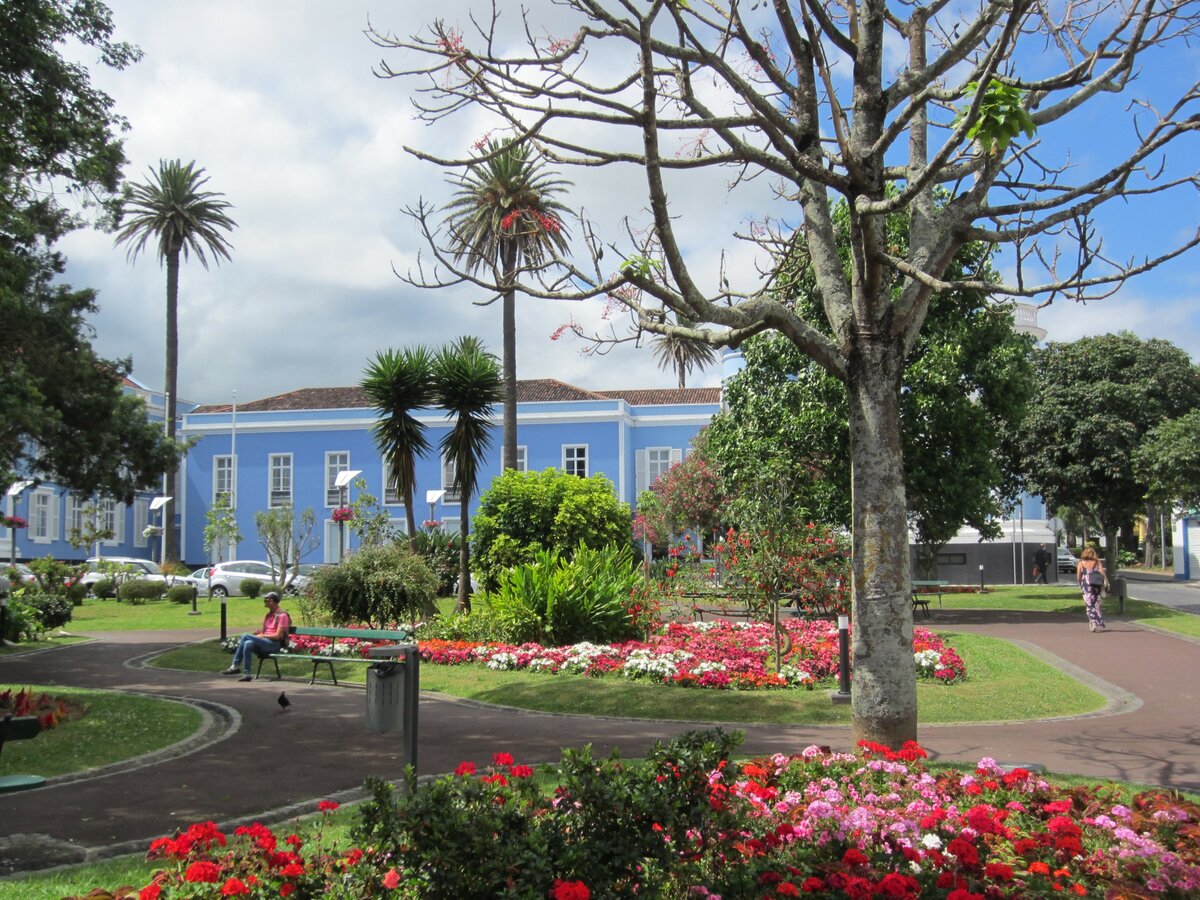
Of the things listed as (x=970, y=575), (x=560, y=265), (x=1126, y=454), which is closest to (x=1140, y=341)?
(x=1126, y=454)

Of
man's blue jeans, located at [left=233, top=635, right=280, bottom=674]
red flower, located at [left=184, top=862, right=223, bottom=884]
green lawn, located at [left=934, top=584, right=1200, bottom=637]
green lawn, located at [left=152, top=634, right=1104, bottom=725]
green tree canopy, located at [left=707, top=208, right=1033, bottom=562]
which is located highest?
green tree canopy, located at [left=707, top=208, right=1033, bottom=562]

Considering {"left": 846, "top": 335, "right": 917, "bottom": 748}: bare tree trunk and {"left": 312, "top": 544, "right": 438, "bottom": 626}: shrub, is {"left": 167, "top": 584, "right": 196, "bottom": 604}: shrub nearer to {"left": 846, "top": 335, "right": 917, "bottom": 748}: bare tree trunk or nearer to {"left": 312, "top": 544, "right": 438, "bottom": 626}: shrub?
{"left": 312, "top": 544, "right": 438, "bottom": 626}: shrub

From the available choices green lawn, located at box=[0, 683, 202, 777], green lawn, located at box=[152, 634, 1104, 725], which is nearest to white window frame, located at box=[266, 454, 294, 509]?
green lawn, located at box=[152, 634, 1104, 725]

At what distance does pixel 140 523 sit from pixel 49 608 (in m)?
33.4

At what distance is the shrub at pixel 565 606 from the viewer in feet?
50.7

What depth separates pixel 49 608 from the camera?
20266 millimetres

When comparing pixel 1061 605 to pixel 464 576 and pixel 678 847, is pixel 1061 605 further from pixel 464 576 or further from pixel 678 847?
pixel 678 847

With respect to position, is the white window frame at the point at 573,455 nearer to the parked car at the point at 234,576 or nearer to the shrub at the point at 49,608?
the parked car at the point at 234,576

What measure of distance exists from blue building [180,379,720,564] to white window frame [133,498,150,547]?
251cm

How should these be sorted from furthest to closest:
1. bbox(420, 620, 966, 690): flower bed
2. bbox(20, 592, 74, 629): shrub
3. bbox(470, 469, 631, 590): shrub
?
bbox(470, 469, 631, 590): shrub → bbox(20, 592, 74, 629): shrub → bbox(420, 620, 966, 690): flower bed

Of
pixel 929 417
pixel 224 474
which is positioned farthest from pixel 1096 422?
pixel 224 474

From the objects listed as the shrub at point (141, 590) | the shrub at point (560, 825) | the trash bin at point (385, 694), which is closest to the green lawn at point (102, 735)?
the trash bin at point (385, 694)

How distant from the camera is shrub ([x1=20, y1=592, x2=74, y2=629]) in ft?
66.0

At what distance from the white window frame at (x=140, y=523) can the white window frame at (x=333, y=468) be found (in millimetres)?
10511
